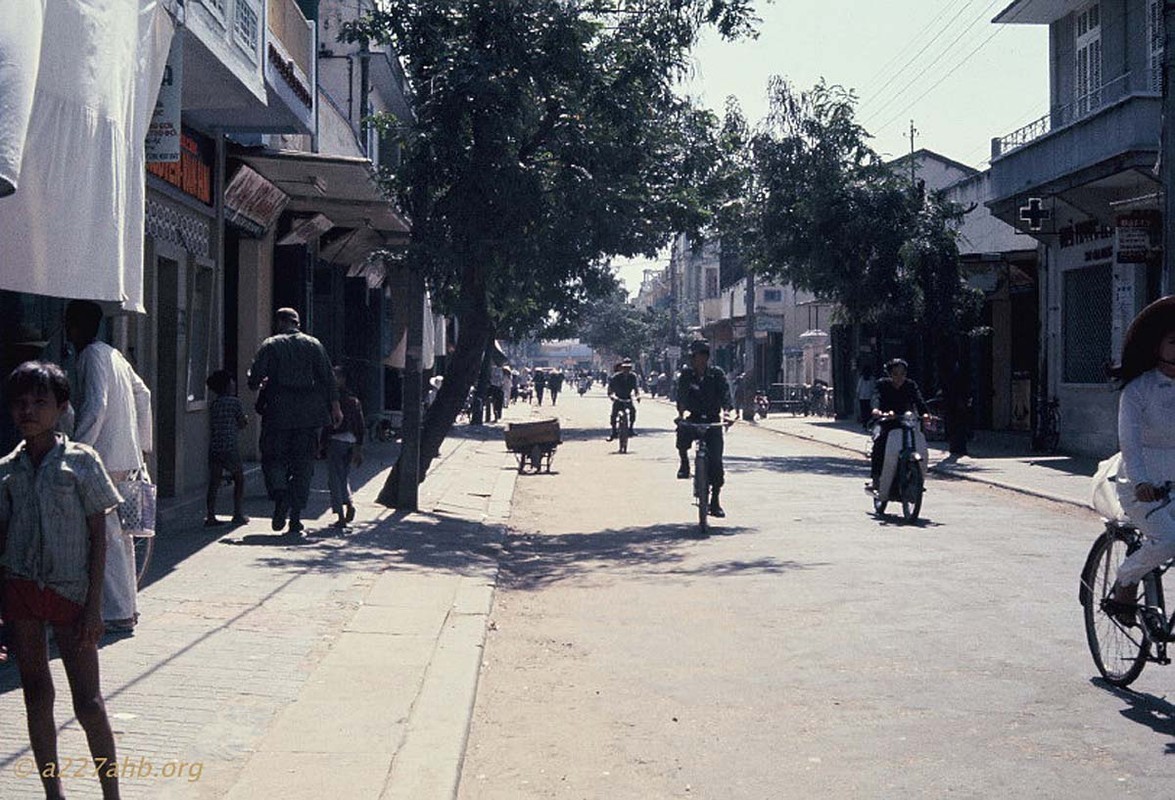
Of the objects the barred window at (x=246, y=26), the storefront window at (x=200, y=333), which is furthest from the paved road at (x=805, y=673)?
the barred window at (x=246, y=26)

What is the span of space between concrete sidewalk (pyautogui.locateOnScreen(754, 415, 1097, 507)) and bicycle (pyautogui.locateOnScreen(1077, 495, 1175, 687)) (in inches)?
394

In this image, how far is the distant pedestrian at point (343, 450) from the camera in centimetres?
1328

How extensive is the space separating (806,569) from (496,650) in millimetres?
3685

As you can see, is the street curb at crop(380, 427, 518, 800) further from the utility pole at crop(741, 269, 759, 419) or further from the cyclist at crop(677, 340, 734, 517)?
the utility pole at crop(741, 269, 759, 419)

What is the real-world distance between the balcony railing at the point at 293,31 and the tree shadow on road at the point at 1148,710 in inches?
459

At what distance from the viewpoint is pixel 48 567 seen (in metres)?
4.52

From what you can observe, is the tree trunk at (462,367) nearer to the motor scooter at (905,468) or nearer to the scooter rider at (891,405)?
the scooter rider at (891,405)

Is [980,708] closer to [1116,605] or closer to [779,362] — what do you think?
Result: [1116,605]

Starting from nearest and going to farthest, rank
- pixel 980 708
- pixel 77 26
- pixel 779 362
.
A: 1. pixel 980 708
2. pixel 77 26
3. pixel 779 362

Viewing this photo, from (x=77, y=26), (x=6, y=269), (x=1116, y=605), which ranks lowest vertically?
(x=1116, y=605)

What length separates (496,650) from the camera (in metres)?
8.45

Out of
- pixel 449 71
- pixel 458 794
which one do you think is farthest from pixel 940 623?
pixel 449 71

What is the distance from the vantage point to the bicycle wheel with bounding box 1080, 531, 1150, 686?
271 inches

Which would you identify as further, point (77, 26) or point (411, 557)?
point (411, 557)
